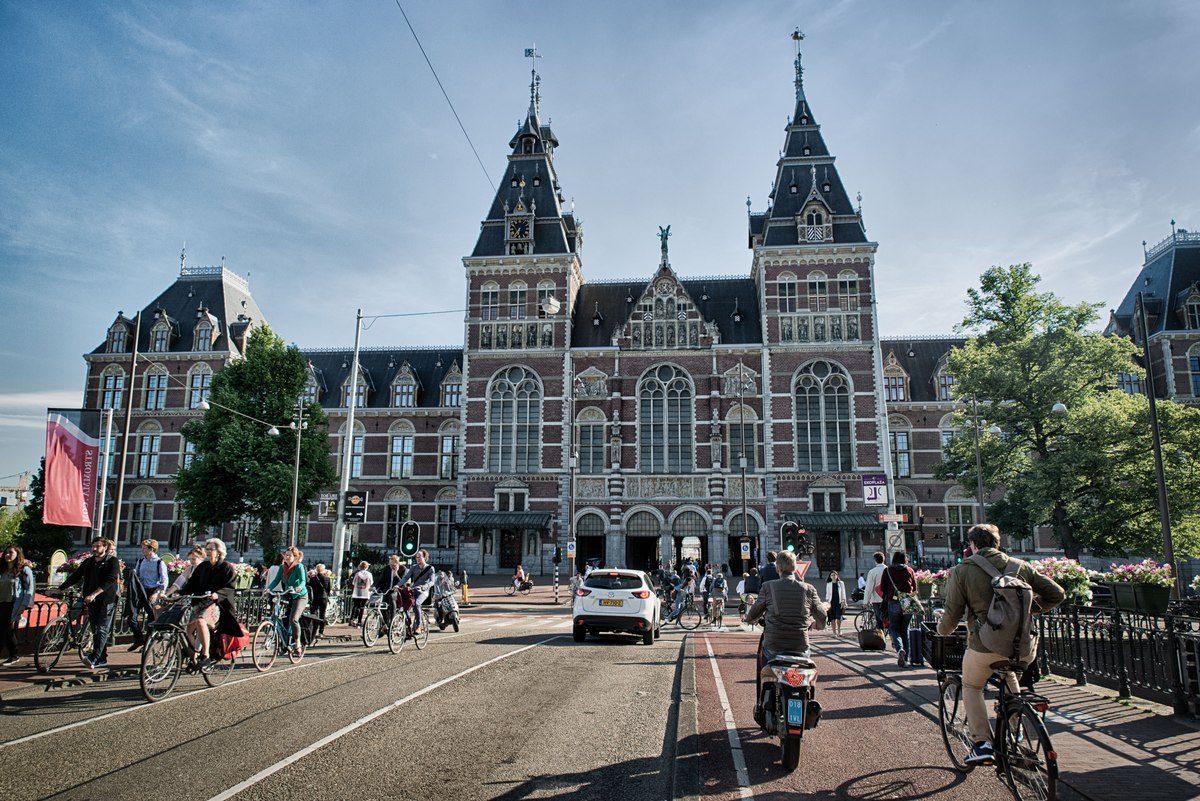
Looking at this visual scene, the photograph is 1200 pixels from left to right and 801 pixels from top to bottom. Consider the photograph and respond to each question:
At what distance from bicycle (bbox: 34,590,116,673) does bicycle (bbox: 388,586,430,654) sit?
170 inches

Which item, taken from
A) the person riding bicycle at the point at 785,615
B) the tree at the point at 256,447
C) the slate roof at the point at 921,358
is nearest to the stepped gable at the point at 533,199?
the tree at the point at 256,447

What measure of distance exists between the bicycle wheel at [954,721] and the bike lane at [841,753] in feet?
0.51

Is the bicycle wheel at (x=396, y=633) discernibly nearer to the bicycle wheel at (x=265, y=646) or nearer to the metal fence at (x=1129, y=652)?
the bicycle wheel at (x=265, y=646)

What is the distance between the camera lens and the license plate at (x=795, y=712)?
623 centimetres

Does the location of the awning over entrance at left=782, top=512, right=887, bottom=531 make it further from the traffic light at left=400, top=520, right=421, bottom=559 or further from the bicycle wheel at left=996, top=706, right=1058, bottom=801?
the bicycle wheel at left=996, top=706, right=1058, bottom=801

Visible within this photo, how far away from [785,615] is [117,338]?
57241 mm

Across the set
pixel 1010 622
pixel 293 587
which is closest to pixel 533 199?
pixel 293 587

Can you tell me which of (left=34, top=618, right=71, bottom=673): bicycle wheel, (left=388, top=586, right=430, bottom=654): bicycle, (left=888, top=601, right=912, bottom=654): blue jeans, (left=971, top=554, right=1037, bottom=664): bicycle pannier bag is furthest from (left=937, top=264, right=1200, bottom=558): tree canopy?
(left=34, top=618, right=71, bottom=673): bicycle wheel

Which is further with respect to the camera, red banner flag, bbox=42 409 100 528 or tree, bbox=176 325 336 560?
tree, bbox=176 325 336 560

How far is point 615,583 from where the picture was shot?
15.9m

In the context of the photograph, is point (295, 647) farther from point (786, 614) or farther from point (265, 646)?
point (786, 614)

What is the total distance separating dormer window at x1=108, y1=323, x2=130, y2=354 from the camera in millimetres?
51912

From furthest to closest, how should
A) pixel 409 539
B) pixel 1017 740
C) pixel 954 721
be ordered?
pixel 409 539
pixel 954 721
pixel 1017 740

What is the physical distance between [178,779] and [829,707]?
6856 mm
